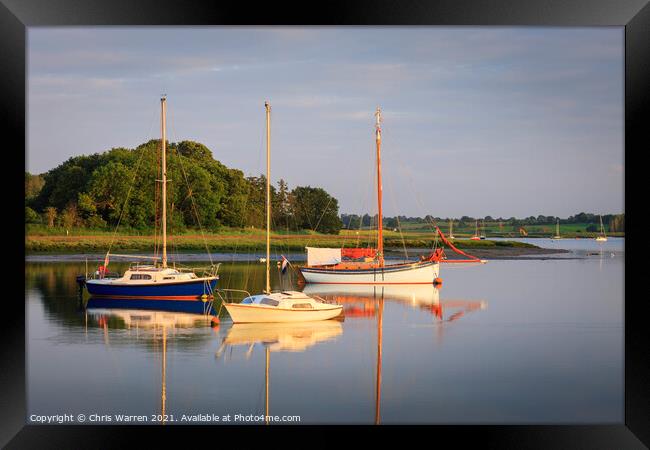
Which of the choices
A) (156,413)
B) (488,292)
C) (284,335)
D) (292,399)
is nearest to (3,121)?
(156,413)

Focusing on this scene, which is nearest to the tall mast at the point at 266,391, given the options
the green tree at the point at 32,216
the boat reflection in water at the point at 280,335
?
the boat reflection in water at the point at 280,335

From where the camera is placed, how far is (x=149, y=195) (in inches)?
2015

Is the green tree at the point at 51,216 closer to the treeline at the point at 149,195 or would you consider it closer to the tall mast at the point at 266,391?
the treeline at the point at 149,195

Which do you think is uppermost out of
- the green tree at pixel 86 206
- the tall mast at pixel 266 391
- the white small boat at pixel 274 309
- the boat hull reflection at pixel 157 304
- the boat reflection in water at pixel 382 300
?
the green tree at pixel 86 206

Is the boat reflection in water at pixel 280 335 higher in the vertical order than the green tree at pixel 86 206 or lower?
lower

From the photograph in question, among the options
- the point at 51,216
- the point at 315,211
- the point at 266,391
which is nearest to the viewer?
the point at 266,391

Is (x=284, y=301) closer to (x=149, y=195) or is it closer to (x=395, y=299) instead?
(x=395, y=299)

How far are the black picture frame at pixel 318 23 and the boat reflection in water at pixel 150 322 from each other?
5.04 m

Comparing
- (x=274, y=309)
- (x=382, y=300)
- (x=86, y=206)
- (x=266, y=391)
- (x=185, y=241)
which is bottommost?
(x=266, y=391)

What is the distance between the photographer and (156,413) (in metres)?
11.9

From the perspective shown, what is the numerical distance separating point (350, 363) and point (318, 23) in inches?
301

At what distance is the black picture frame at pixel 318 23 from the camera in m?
9.43

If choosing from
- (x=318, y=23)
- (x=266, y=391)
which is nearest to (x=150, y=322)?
(x=266, y=391)

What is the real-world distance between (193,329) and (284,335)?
2.45 m
